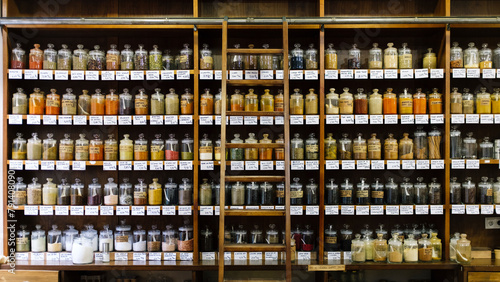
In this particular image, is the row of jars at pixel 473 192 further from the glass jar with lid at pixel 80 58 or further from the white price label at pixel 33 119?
the white price label at pixel 33 119

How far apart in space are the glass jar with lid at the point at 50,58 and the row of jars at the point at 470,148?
3.31 m

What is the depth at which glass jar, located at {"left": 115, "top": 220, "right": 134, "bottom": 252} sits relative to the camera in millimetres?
3738

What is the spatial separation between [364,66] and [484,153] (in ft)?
4.03

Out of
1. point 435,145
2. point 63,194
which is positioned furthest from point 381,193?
point 63,194

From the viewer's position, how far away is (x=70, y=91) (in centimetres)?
382

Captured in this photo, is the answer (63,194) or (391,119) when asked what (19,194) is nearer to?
(63,194)

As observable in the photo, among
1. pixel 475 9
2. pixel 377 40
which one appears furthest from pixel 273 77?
pixel 475 9

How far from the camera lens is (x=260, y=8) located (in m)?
4.10

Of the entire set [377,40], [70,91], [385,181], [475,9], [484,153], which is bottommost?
[385,181]

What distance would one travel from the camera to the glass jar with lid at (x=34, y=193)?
12.2 ft

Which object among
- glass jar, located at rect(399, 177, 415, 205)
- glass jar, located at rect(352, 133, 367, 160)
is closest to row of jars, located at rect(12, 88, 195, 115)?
glass jar, located at rect(352, 133, 367, 160)

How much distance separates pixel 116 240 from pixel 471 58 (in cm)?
325

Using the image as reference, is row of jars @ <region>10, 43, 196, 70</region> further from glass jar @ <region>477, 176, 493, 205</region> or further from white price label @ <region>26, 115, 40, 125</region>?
glass jar @ <region>477, 176, 493, 205</region>

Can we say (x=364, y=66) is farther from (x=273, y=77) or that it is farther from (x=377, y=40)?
(x=273, y=77)
